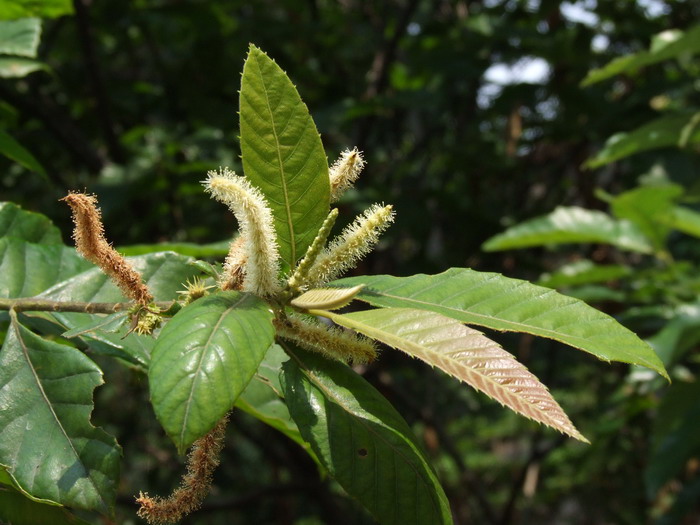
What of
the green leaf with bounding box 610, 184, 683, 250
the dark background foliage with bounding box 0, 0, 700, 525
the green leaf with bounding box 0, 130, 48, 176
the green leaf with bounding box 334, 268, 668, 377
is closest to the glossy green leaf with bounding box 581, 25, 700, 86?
the green leaf with bounding box 610, 184, 683, 250

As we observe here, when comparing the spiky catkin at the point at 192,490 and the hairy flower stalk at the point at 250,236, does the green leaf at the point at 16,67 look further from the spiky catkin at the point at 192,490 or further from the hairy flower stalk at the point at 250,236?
the spiky catkin at the point at 192,490

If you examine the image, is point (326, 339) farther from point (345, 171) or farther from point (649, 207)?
point (649, 207)

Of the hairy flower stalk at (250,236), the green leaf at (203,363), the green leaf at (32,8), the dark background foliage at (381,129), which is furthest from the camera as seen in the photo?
the dark background foliage at (381,129)

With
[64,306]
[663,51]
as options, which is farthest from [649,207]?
[64,306]

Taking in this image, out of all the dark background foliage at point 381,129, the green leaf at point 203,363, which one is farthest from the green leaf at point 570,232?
the green leaf at point 203,363

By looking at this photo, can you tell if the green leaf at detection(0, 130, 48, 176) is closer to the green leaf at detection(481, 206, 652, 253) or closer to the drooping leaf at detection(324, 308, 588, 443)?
the drooping leaf at detection(324, 308, 588, 443)

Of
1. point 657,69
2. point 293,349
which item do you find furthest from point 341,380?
point 657,69
